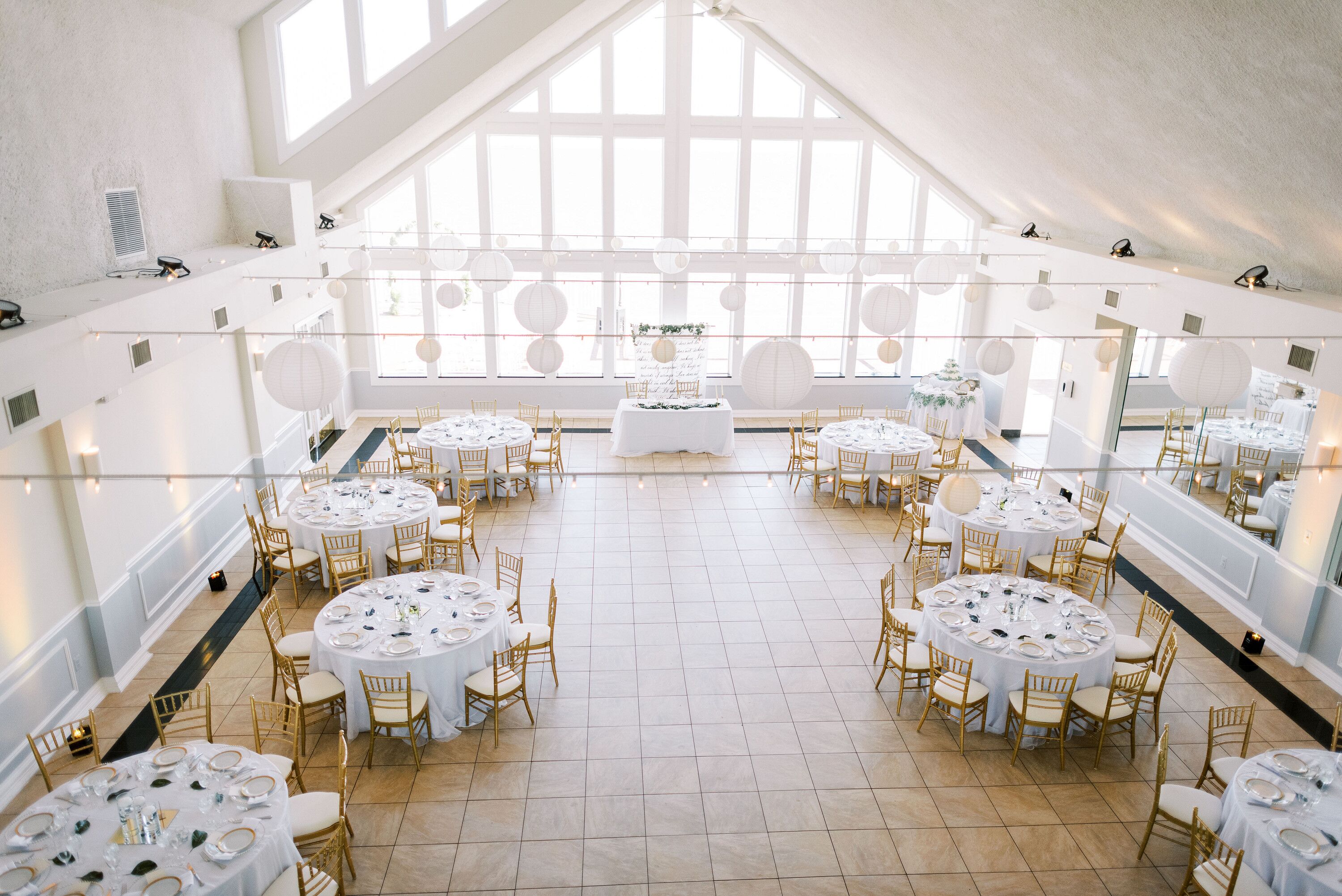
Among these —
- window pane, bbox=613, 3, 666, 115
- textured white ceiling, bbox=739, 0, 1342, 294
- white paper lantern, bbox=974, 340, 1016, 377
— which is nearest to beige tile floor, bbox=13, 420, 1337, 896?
white paper lantern, bbox=974, 340, 1016, 377

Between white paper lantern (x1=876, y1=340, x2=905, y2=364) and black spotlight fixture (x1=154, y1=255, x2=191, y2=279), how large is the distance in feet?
25.4

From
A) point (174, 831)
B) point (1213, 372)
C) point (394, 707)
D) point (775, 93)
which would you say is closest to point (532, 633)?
point (394, 707)

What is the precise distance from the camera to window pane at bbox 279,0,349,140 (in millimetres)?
11898

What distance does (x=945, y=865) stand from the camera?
6500 millimetres

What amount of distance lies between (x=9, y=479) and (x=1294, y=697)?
12404mm

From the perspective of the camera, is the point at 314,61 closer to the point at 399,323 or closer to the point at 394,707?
the point at 399,323

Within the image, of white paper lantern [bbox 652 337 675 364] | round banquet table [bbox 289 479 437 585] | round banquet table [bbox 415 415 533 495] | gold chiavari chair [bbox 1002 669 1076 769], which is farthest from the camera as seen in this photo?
round banquet table [bbox 415 415 533 495]

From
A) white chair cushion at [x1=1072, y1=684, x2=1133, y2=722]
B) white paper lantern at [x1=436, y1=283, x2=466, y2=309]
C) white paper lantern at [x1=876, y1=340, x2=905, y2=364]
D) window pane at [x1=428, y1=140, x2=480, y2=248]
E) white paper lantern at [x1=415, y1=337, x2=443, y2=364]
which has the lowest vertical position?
white chair cushion at [x1=1072, y1=684, x2=1133, y2=722]

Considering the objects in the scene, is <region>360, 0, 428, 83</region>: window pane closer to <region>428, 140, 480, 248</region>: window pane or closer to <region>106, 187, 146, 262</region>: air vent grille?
<region>428, 140, 480, 248</region>: window pane

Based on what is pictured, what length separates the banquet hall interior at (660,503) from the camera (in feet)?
20.8

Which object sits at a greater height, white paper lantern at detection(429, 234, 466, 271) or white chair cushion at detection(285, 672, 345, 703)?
white paper lantern at detection(429, 234, 466, 271)

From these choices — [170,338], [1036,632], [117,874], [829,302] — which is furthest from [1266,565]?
[170,338]

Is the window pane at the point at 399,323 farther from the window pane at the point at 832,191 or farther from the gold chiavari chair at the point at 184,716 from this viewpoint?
the gold chiavari chair at the point at 184,716

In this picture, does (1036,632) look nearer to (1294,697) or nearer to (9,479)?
(1294,697)
